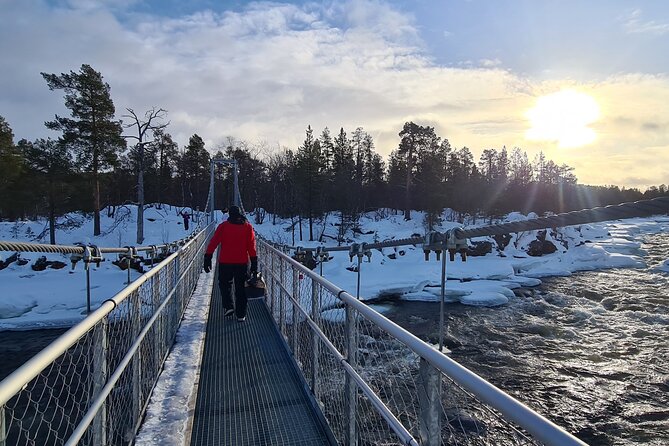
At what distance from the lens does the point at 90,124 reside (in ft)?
83.1

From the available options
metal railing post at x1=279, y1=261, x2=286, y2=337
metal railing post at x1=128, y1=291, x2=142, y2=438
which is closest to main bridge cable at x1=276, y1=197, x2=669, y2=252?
metal railing post at x1=128, y1=291, x2=142, y2=438

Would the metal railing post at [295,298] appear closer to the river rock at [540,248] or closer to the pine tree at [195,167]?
the river rock at [540,248]

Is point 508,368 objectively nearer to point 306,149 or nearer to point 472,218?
point 306,149

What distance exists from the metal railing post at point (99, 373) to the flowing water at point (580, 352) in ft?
23.0

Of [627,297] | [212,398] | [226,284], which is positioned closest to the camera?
[212,398]

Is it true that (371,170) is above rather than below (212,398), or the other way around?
above

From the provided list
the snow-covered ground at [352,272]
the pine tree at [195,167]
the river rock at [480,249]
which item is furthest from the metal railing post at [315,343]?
the pine tree at [195,167]

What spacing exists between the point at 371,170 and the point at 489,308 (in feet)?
126

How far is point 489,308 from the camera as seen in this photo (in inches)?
603

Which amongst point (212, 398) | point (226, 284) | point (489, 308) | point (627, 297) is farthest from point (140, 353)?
point (627, 297)

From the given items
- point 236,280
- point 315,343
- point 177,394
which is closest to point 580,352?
point 236,280

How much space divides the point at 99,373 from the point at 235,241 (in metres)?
3.58

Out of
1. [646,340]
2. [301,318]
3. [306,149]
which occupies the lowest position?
[646,340]

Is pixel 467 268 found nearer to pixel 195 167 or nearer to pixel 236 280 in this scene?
pixel 236 280
